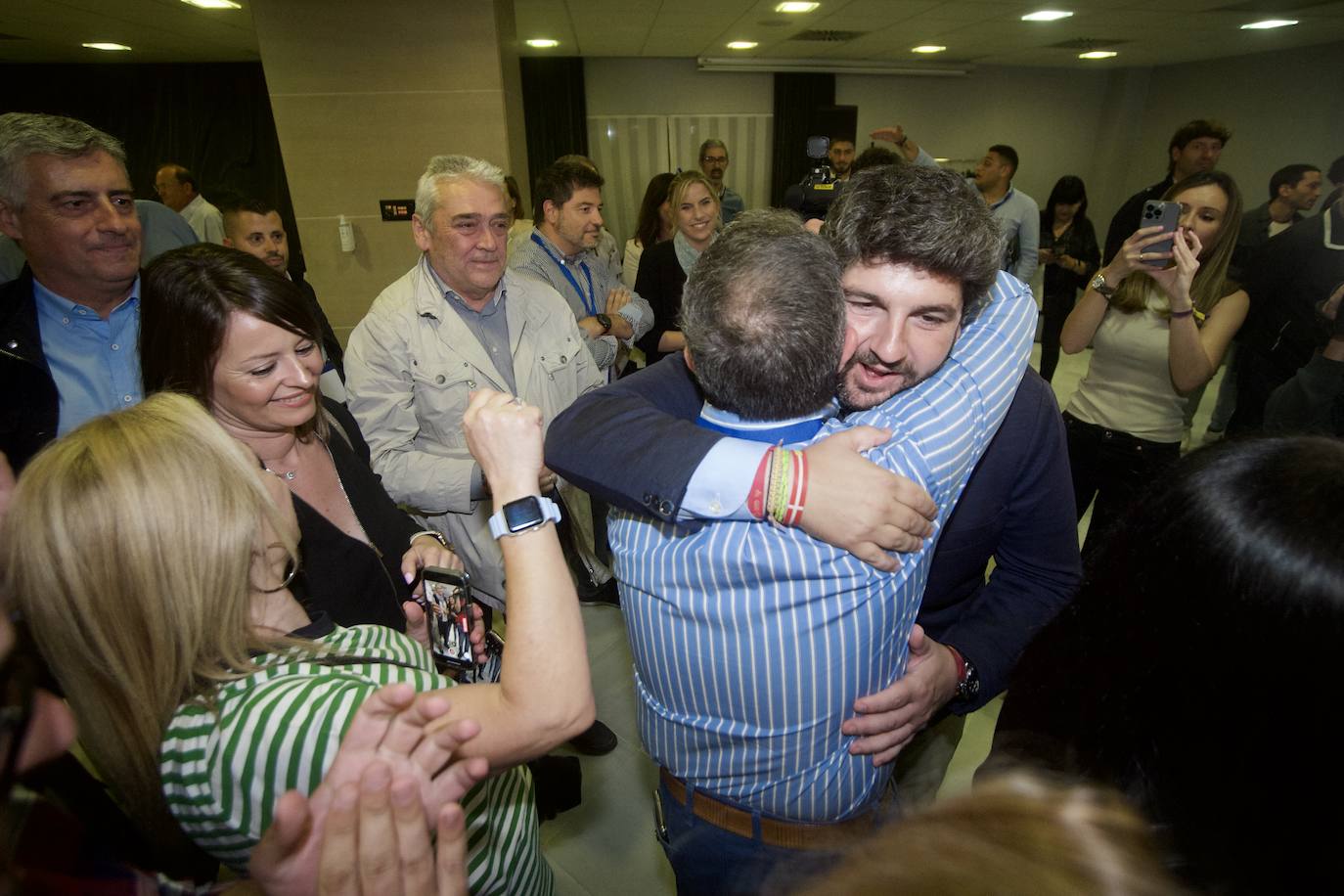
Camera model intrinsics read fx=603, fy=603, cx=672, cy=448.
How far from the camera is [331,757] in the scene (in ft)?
2.54

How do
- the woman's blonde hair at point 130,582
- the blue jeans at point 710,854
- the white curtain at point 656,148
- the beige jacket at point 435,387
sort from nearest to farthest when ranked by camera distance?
the woman's blonde hair at point 130,582
the blue jeans at point 710,854
the beige jacket at point 435,387
the white curtain at point 656,148

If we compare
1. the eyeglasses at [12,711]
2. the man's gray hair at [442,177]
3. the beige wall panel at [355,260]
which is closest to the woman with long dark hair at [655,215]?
the beige wall panel at [355,260]

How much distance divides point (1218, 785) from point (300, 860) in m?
1.04

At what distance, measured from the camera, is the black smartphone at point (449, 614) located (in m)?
1.37

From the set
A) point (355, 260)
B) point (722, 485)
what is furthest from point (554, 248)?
point (722, 485)

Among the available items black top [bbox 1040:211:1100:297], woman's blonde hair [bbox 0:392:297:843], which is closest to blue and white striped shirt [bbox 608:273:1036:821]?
woman's blonde hair [bbox 0:392:297:843]

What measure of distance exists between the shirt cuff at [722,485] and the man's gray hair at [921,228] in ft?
1.74

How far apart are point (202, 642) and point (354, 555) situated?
1.66 ft

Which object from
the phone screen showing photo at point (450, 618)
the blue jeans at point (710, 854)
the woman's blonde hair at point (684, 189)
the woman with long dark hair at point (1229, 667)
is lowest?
the blue jeans at point (710, 854)

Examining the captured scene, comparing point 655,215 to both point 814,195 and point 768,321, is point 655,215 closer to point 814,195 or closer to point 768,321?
point 814,195

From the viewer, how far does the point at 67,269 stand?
1753mm

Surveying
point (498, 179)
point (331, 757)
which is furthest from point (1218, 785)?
point (498, 179)

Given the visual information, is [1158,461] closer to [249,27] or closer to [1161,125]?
[249,27]

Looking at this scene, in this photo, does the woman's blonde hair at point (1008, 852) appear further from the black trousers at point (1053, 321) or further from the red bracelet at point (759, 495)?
the black trousers at point (1053, 321)
